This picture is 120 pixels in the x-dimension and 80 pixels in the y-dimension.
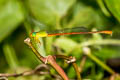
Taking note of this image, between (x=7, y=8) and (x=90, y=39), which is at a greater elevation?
(x=7, y=8)


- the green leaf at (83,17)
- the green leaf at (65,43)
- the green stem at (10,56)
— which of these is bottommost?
the green stem at (10,56)

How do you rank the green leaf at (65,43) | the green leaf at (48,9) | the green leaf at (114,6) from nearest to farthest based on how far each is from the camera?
the green leaf at (114,6) → the green leaf at (65,43) → the green leaf at (48,9)

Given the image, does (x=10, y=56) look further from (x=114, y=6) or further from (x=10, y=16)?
(x=114, y=6)

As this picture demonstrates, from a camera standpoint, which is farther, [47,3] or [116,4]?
[47,3]

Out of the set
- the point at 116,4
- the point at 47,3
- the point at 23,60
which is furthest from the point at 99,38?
the point at 23,60

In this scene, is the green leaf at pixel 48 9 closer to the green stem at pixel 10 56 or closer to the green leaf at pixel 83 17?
the green leaf at pixel 83 17

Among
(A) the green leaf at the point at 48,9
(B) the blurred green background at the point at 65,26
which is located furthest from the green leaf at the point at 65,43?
(A) the green leaf at the point at 48,9

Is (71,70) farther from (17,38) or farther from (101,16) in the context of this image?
(17,38)

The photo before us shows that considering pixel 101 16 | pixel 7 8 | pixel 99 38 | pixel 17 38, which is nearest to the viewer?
pixel 99 38
